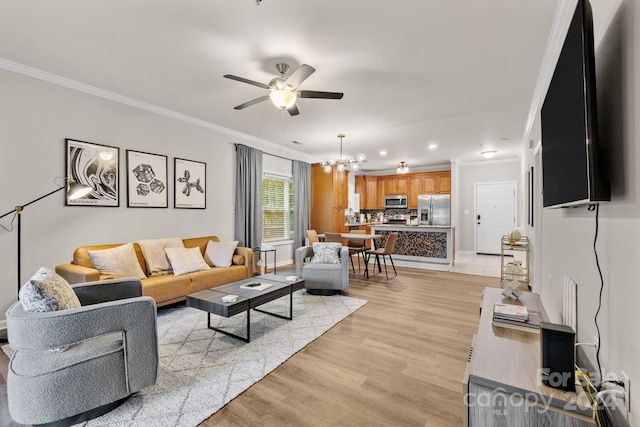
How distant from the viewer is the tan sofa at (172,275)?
301 cm

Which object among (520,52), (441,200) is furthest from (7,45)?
(441,200)

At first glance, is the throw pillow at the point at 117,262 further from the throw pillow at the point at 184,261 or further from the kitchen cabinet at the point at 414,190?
the kitchen cabinet at the point at 414,190

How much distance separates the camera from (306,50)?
2.70m

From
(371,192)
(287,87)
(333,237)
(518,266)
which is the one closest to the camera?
(287,87)

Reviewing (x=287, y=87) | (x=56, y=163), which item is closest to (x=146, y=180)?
(x=56, y=163)

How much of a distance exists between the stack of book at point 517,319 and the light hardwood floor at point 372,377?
65 centimetres

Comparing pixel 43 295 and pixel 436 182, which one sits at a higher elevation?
pixel 436 182

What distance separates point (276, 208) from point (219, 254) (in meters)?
2.48

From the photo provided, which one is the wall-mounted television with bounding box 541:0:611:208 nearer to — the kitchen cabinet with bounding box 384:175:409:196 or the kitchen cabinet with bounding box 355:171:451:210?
the kitchen cabinet with bounding box 355:171:451:210

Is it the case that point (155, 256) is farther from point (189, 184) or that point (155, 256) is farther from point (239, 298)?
point (239, 298)

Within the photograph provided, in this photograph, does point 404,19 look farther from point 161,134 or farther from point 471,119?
point 161,134

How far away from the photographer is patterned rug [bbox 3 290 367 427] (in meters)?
1.84

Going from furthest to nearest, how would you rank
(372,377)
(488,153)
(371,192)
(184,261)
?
(371,192)
(488,153)
(184,261)
(372,377)

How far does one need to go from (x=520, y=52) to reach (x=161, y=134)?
4612 millimetres
